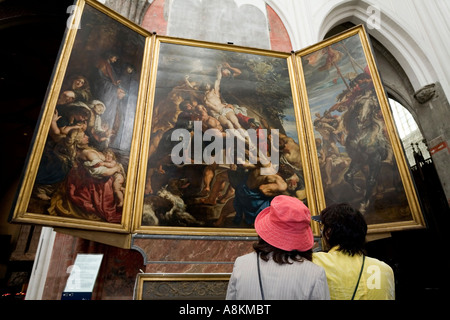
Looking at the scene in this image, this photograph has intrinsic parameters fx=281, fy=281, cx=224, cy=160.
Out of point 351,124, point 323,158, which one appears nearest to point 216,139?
point 323,158

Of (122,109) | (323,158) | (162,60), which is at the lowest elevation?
(323,158)

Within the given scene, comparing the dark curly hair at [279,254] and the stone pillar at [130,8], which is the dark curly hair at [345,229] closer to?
the dark curly hair at [279,254]

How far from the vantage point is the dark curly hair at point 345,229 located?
6.12ft

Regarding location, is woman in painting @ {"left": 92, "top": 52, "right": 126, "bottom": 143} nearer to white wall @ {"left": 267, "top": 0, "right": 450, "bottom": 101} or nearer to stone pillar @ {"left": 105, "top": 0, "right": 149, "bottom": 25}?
stone pillar @ {"left": 105, "top": 0, "right": 149, "bottom": 25}

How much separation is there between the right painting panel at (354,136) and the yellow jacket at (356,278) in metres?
2.35

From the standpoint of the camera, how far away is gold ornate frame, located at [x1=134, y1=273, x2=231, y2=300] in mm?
3281

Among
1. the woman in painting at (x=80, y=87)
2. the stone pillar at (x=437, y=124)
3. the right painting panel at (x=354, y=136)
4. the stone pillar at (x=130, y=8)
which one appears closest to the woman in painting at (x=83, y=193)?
the woman in painting at (x=80, y=87)

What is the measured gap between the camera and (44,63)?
8.99m

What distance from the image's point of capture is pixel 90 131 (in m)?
3.47

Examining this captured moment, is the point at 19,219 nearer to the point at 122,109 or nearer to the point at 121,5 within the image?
the point at 122,109

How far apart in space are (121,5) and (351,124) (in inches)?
188

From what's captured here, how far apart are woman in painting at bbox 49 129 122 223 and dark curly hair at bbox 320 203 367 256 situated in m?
2.50

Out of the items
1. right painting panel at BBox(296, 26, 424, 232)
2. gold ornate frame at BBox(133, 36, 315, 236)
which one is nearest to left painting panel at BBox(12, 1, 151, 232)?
gold ornate frame at BBox(133, 36, 315, 236)

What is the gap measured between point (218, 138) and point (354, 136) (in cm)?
217
